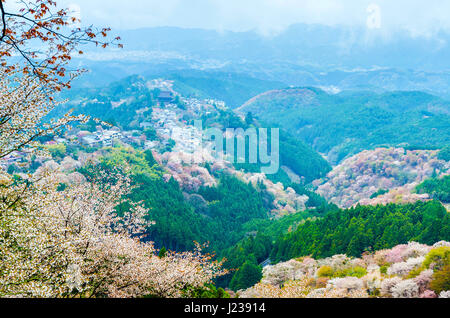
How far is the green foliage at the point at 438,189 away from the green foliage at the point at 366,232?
1635 centimetres

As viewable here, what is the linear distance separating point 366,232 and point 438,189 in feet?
110

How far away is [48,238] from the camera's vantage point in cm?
925

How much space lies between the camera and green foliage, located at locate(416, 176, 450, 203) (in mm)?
53847

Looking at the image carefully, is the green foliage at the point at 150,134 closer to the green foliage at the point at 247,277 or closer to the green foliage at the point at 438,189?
the green foliage at the point at 438,189

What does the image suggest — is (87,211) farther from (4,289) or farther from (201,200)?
(201,200)

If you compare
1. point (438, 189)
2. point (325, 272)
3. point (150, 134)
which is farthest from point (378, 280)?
point (150, 134)

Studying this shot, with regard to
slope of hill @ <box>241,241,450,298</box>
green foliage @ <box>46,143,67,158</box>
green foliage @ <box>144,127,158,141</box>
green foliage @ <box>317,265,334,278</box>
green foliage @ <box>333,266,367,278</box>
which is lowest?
green foliage @ <box>317,265,334,278</box>

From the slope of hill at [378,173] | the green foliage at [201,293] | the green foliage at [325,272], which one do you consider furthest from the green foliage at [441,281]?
the slope of hill at [378,173]

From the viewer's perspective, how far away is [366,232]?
31.6 metres

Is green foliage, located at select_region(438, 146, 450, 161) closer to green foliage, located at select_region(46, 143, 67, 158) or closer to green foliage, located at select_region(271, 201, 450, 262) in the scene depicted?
green foliage, located at select_region(271, 201, 450, 262)

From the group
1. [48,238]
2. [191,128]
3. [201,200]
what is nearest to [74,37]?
[48,238]

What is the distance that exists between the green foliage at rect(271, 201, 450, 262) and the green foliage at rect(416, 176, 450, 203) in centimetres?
1635

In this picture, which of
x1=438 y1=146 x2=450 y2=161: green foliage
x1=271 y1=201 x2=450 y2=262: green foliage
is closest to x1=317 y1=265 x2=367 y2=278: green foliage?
x1=271 y1=201 x2=450 y2=262: green foliage
